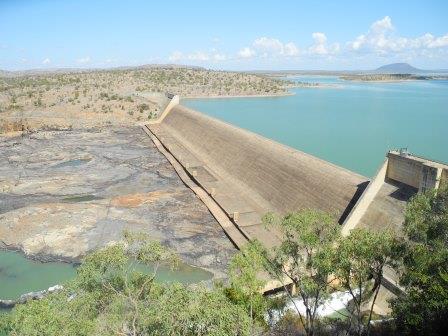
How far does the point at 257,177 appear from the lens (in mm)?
22906

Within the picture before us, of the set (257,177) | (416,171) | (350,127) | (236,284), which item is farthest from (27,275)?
(350,127)

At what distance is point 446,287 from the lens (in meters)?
7.72

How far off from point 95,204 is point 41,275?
20.9ft

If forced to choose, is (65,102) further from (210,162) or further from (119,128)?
(210,162)

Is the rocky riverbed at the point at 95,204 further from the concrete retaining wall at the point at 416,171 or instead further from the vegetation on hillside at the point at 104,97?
the vegetation on hillside at the point at 104,97

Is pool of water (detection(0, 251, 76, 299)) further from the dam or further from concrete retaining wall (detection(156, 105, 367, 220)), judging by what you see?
concrete retaining wall (detection(156, 105, 367, 220))

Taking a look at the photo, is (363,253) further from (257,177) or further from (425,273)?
(257,177)

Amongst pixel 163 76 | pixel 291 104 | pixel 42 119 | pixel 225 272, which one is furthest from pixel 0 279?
pixel 163 76

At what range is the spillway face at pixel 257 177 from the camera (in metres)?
17.8

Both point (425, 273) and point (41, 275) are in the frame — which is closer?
point (425, 273)

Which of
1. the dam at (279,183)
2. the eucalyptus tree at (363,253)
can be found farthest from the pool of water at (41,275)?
the eucalyptus tree at (363,253)

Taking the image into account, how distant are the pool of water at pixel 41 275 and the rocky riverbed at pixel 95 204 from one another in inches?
16.9

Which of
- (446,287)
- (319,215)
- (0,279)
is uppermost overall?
(319,215)

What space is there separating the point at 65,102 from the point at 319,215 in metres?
52.2
